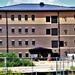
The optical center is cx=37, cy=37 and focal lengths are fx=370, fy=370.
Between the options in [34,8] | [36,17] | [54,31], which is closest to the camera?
[54,31]

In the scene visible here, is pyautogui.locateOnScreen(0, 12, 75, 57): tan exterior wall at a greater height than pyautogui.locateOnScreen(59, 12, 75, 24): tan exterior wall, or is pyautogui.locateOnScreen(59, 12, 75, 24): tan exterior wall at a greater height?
pyautogui.locateOnScreen(59, 12, 75, 24): tan exterior wall

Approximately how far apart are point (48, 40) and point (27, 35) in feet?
11.7

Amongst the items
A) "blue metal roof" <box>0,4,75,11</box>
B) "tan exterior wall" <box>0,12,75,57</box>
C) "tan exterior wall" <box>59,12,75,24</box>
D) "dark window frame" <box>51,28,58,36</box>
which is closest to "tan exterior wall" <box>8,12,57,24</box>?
"tan exterior wall" <box>0,12,75,57</box>

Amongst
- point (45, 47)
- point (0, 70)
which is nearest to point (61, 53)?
point (45, 47)

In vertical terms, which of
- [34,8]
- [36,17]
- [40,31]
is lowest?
[40,31]

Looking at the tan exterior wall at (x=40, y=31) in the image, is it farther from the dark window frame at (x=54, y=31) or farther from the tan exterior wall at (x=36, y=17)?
the dark window frame at (x=54, y=31)

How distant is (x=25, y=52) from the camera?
61062mm

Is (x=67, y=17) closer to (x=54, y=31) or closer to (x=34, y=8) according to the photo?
(x=54, y=31)

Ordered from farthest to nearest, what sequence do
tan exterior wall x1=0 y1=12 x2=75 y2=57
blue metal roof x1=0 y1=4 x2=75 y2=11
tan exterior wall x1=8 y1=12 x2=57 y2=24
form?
blue metal roof x1=0 y1=4 x2=75 y2=11 < tan exterior wall x1=8 y1=12 x2=57 y2=24 < tan exterior wall x1=0 y1=12 x2=75 y2=57

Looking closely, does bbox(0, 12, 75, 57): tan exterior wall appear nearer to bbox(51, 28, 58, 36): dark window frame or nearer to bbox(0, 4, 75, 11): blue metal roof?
bbox(51, 28, 58, 36): dark window frame

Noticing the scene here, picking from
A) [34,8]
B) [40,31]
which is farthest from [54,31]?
[34,8]

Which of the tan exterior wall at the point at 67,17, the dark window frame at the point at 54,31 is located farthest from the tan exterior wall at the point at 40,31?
the dark window frame at the point at 54,31

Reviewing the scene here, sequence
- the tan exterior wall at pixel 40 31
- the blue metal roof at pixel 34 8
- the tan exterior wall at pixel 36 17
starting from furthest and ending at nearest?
the blue metal roof at pixel 34 8
the tan exterior wall at pixel 36 17
the tan exterior wall at pixel 40 31

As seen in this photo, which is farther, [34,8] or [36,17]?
[34,8]
